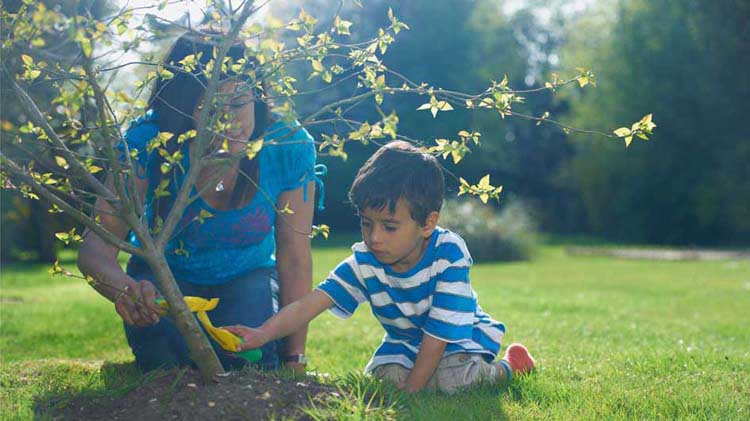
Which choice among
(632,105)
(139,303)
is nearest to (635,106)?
(632,105)

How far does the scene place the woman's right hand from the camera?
3.17 m

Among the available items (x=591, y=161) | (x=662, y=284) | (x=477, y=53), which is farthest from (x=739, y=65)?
(x=662, y=284)

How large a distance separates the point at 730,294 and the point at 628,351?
20.4 ft

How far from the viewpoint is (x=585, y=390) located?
3695mm

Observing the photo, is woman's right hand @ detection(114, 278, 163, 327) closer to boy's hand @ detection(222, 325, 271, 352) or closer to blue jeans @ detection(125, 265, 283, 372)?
boy's hand @ detection(222, 325, 271, 352)

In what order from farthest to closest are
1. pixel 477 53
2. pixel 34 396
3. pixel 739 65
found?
1. pixel 477 53
2. pixel 739 65
3. pixel 34 396

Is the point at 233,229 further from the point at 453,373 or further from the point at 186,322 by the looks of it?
the point at 453,373

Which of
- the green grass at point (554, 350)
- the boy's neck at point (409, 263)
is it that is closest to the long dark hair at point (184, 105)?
the boy's neck at point (409, 263)

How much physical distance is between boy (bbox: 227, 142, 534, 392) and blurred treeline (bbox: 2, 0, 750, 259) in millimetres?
15802

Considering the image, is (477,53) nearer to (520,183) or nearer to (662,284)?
(520,183)

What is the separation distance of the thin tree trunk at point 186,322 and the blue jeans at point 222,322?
773 millimetres

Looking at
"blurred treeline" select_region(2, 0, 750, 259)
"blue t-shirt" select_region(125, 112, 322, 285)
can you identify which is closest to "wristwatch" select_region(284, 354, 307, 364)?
"blue t-shirt" select_region(125, 112, 322, 285)

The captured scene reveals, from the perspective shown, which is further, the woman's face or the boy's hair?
the boy's hair

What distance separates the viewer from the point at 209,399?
116 inches
